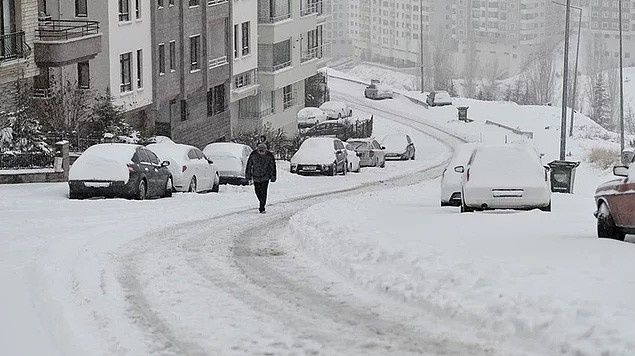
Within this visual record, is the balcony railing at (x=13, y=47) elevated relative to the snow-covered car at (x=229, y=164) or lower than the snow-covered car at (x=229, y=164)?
elevated

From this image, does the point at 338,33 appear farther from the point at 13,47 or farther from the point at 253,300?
the point at 253,300

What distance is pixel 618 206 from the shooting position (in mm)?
15930

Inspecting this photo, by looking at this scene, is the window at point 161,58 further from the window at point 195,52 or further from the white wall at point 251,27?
the white wall at point 251,27

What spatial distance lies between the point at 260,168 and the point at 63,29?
677 inches

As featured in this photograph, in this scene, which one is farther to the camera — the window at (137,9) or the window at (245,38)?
the window at (245,38)

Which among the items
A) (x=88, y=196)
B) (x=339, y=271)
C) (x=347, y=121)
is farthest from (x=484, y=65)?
(x=339, y=271)

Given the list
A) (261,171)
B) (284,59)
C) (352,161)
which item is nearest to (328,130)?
(284,59)

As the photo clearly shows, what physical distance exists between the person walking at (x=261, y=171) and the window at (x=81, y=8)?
19750mm

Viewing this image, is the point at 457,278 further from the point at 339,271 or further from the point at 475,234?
the point at 475,234

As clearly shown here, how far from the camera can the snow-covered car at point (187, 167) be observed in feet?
102

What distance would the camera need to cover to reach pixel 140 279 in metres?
13.7

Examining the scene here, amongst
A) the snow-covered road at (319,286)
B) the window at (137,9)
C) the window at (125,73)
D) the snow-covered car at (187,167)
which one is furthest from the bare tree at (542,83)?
the snow-covered road at (319,286)

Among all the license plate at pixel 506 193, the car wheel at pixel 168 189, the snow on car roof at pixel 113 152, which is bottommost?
the car wheel at pixel 168 189

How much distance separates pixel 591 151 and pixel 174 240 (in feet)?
145
